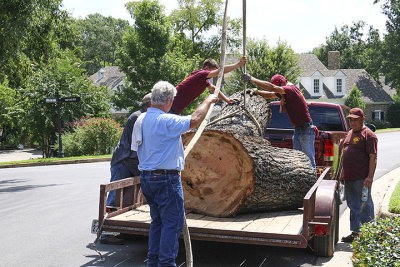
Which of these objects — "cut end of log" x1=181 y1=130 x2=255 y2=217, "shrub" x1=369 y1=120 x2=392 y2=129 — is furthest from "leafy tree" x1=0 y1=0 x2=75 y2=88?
"shrub" x1=369 y1=120 x2=392 y2=129

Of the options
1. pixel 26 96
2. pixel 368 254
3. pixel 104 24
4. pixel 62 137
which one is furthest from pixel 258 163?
pixel 104 24

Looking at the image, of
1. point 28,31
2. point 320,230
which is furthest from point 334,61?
point 320,230

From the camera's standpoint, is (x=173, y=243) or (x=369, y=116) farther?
(x=369, y=116)

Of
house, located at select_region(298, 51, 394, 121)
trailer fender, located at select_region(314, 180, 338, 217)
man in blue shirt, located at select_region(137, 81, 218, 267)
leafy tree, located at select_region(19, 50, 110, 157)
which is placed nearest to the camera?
man in blue shirt, located at select_region(137, 81, 218, 267)

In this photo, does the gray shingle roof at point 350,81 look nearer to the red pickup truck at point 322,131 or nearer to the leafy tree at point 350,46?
the leafy tree at point 350,46

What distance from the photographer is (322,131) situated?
8.40m

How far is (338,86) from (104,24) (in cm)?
5173

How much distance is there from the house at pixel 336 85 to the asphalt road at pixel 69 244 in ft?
143

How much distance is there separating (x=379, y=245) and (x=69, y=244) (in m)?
4.36

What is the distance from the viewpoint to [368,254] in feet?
12.8

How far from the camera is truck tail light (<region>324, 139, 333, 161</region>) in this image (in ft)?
26.8

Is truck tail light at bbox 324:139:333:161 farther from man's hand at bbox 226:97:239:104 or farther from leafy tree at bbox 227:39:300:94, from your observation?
leafy tree at bbox 227:39:300:94

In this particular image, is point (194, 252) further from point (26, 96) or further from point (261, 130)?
point (26, 96)

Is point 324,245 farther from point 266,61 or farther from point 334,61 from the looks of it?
point 334,61
